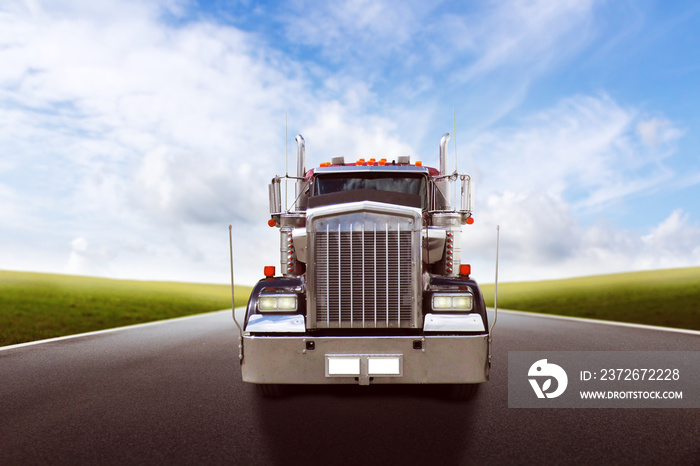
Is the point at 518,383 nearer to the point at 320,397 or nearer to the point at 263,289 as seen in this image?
the point at 320,397

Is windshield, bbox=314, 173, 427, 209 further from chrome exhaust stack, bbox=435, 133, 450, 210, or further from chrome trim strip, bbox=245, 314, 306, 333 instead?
chrome trim strip, bbox=245, 314, 306, 333

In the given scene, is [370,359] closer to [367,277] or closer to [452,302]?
[367,277]

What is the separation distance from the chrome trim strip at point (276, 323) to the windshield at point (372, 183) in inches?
114

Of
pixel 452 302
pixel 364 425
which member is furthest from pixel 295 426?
pixel 452 302

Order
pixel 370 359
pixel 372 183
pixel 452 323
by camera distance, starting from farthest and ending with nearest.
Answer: pixel 372 183 → pixel 452 323 → pixel 370 359

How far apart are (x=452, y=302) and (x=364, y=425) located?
5.06 feet

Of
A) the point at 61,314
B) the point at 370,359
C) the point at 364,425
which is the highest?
the point at 370,359

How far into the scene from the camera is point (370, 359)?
5934 mm

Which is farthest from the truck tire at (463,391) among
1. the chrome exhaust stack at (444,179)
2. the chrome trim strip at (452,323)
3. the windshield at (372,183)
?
the windshield at (372,183)

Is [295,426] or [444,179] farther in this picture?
[444,179]

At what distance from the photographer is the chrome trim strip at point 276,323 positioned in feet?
20.1

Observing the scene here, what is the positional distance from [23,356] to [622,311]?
26395 mm

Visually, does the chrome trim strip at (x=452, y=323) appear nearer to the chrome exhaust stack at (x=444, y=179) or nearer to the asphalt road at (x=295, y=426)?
the asphalt road at (x=295, y=426)

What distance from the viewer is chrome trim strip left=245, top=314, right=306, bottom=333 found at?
6.13 metres
